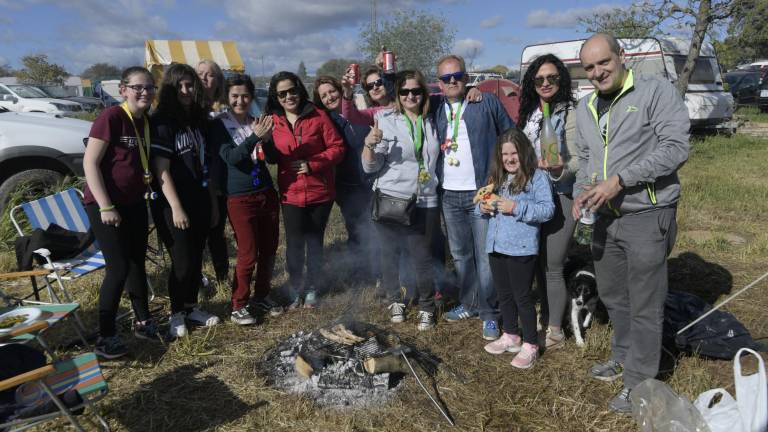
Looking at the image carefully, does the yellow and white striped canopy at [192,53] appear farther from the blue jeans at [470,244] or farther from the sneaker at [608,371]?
the sneaker at [608,371]

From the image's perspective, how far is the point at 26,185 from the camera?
575 cm

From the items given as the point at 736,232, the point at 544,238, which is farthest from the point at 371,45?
the point at 544,238

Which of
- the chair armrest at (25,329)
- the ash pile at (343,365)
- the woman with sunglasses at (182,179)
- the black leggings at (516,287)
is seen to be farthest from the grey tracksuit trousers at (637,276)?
the chair armrest at (25,329)

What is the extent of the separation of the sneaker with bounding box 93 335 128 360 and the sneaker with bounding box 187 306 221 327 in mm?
572

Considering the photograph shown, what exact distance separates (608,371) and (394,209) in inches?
68.2

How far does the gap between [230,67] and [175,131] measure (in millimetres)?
15489

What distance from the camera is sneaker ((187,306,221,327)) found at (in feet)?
12.8

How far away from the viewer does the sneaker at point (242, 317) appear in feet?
12.9

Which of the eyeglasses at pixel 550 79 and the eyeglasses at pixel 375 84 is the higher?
the eyeglasses at pixel 375 84

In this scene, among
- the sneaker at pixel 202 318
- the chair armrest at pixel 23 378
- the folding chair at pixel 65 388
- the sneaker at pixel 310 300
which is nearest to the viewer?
the chair armrest at pixel 23 378

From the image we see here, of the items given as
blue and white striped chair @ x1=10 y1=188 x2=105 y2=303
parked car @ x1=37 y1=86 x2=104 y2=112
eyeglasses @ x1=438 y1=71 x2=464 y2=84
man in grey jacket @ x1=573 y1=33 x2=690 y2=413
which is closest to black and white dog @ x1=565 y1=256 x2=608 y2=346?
man in grey jacket @ x1=573 y1=33 x2=690 y2=413

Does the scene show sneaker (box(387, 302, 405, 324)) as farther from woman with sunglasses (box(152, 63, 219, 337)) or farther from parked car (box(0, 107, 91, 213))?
parked car (box(0, 107, 91, 213))

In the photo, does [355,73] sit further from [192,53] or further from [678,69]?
[192,53]

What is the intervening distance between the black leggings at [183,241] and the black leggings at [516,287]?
7.10 feet
